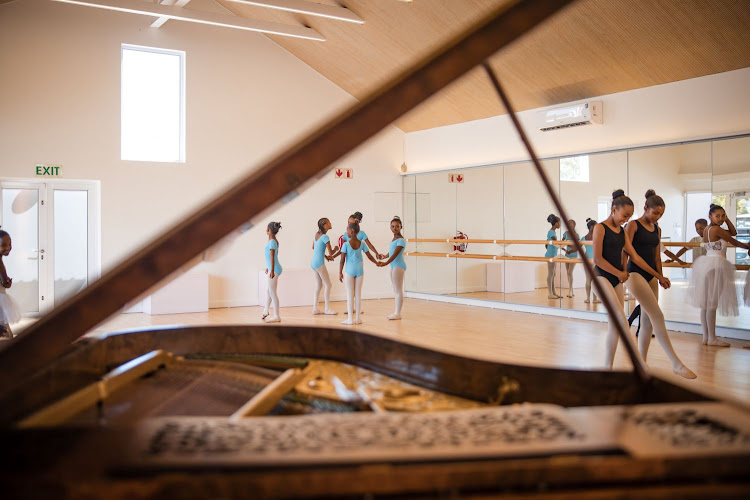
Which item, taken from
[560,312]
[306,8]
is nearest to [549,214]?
[560,312]

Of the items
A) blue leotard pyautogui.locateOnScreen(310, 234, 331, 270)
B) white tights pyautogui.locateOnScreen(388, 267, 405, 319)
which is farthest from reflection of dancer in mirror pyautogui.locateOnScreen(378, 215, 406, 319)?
blue leotard pyautogui.locateOnScreen(310, 234, 331, 270)

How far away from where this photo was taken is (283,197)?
1529 mm

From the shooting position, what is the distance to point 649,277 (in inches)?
227

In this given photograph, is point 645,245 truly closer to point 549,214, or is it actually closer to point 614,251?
point 614,251

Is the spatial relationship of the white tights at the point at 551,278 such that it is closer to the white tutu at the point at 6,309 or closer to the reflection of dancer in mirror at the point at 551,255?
the reflection of dancer in mirror at the point at 551,255

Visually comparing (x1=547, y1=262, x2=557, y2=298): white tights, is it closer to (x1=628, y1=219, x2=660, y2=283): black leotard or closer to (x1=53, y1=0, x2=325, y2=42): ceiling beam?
(x1=628, y1=219, x2=660, y2=283): black leotard

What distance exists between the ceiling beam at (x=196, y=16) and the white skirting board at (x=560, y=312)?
5.83 metres

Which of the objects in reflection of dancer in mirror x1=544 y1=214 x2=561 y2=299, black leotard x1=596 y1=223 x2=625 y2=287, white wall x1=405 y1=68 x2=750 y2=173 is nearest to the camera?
black leotard x1=596 y1=223 x2=625 y2=287

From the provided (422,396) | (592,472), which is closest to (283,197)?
(592,472)

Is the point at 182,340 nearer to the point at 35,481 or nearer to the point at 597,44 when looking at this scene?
the point at 35,481

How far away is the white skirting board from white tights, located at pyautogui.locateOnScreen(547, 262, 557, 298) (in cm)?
32

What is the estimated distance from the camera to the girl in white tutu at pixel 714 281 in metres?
7.84

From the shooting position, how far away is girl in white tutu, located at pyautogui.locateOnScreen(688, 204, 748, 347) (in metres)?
7.84

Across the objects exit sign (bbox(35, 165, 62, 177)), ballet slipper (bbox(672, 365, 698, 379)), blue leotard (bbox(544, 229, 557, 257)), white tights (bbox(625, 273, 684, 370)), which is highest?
exit sign (bbox(35, 165, 62, 177))
